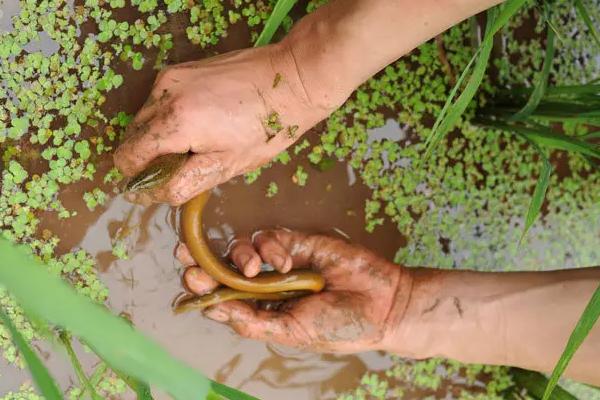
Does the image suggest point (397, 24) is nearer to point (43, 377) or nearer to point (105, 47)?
point (105, 47)

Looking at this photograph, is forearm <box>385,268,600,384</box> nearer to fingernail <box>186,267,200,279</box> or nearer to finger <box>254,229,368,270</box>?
finger <box>254,229,368,270</box>

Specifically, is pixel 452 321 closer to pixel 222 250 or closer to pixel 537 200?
pixel 537 200

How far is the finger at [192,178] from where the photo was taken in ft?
4.85

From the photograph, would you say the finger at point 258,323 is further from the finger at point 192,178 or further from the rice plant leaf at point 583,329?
the rice plant leaf at point 583,329

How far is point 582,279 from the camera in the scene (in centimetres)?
170

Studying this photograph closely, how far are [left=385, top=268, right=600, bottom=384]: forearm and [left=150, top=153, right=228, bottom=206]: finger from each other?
0.68m

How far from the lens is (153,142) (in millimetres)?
1436

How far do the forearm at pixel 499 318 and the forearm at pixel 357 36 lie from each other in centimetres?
65

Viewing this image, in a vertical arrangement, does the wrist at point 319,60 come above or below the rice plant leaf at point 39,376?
above

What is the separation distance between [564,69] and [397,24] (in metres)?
1.05

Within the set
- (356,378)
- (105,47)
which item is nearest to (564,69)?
(356,378)

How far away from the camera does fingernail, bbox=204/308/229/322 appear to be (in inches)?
68.7

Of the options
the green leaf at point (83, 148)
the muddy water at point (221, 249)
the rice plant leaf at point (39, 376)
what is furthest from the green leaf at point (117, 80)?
the rice plant leaf at point (39, 376)

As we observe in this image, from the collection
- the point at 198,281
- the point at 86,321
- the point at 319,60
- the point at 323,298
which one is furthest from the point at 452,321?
the point at 86,321
